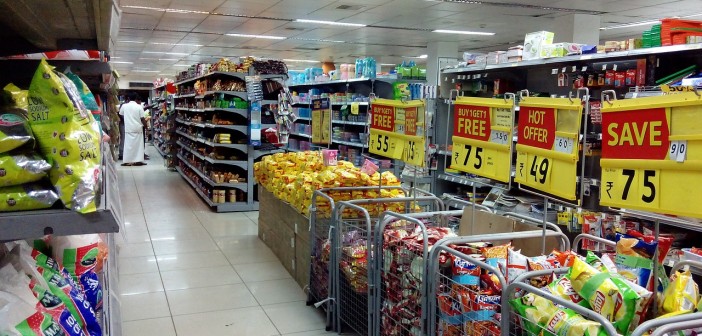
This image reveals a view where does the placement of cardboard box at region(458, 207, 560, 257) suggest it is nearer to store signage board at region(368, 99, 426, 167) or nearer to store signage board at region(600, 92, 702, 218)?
store signage board at region(368, 99, 426, 167)

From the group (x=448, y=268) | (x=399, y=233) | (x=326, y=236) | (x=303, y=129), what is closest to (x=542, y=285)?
(x=448, y=268)

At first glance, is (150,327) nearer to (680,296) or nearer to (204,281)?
(204,281)

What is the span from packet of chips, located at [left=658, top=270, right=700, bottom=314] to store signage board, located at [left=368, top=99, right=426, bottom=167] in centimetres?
178

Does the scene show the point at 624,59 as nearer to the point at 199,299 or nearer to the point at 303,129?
the point at 199,299

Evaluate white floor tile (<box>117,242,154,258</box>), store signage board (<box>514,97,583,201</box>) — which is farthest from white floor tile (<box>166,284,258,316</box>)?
store signage board (<box>514,97,583,201</box>)

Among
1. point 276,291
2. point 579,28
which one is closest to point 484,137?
point 276,291

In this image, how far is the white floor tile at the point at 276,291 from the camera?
4.57m

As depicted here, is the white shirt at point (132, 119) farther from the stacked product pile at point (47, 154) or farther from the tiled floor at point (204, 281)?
the stacked product pile at point (47, 154)

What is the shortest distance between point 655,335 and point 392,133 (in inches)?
99.2

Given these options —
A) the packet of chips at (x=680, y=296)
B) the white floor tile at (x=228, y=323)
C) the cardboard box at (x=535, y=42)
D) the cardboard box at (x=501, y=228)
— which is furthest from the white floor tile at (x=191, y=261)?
the packet of chips at (x=680, y=296)

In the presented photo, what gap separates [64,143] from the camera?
1114mm

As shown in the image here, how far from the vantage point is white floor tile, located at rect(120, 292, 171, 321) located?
13.7 feet

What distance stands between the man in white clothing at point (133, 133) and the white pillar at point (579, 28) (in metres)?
10.0

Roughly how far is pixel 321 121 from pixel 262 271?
156 cm
